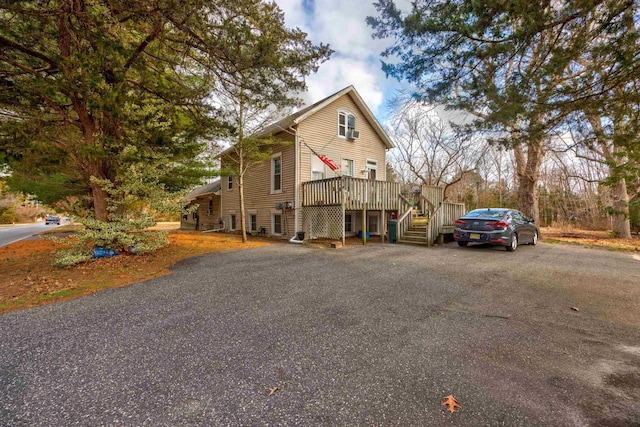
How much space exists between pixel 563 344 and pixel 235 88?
8241 mm

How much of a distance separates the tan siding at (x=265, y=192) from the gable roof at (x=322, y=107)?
0.63 meters

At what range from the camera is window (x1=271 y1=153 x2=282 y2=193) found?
13.8 metres

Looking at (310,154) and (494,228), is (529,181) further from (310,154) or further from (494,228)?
(310,154)

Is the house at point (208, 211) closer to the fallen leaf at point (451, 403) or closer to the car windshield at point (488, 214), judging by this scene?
the car windshield at point (488, 214)

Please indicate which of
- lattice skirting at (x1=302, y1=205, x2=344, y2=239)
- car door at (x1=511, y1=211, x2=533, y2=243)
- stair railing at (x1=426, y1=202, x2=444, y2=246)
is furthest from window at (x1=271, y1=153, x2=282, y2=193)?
car door at (x1=511, y1=211, x2=533, y2=243)

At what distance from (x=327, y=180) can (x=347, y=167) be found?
348cm

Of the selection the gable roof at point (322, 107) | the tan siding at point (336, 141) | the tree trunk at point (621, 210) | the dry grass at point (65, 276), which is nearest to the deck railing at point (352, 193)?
the tan siding at point (336, 141)

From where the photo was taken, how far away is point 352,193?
1127 centimetres

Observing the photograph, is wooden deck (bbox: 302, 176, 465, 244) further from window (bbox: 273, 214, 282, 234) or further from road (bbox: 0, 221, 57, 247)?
road (bbox: 0, 221, 57, 247)

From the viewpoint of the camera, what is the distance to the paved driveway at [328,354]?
2072 mm

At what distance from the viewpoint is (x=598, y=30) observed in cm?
368

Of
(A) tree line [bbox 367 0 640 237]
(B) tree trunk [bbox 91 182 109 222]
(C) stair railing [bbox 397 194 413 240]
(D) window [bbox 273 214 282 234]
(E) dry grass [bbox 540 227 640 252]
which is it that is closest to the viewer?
(A) tree line [bbox 367 0 640 237]

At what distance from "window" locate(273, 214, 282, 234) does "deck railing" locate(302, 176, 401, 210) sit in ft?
7.04

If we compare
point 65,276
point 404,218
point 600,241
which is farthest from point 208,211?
point 600,241
